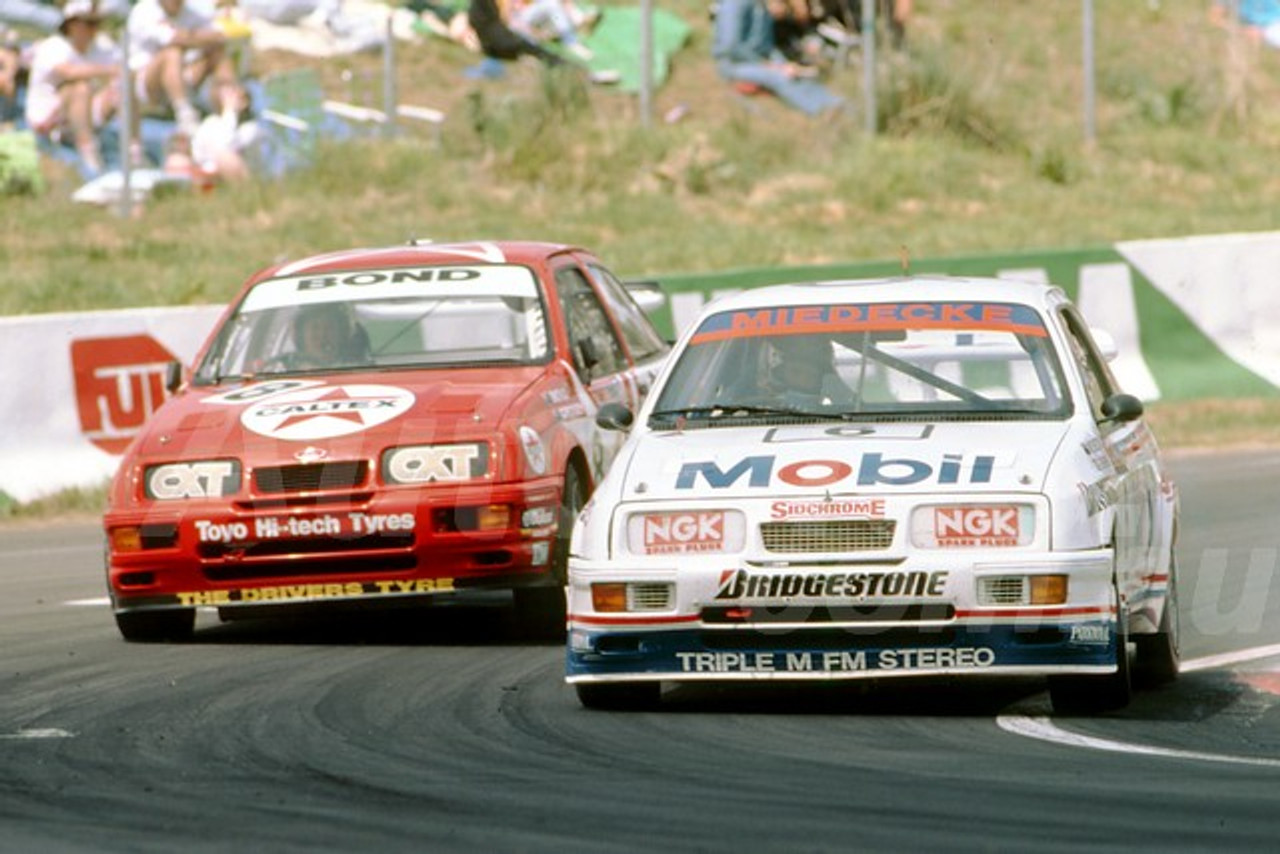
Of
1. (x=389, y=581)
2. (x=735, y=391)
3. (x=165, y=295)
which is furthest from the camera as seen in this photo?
(x=165, y=295)

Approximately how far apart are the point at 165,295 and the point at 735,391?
1299cm

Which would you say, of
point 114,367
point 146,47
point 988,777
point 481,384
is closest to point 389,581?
point 481,384

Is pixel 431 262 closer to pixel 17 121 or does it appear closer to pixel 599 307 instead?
pixel 599 307

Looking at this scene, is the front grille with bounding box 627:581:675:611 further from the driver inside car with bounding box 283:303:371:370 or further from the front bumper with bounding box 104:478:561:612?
the driver inside car with bounding box 283:303:371:370

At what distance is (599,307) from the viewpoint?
12.6 m

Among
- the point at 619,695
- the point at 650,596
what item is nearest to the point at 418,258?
the point at 619,695

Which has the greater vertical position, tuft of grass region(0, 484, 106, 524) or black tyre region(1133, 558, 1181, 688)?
black tyre region(1133, 558, 1181, 688)

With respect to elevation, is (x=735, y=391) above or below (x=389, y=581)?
above

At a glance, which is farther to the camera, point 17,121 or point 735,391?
point 17,121

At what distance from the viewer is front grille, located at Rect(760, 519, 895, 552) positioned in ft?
27.0

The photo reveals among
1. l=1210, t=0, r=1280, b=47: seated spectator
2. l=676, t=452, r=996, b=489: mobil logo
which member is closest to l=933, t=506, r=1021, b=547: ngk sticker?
l=676, t=452, r=996, b=489: mobil logo

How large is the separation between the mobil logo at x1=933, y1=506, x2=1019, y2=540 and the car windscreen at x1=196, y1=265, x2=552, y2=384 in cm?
363

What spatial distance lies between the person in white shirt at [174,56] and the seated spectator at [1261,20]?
1382cm

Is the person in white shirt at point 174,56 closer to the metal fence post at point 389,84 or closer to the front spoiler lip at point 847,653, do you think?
the metal fence post at point 389,84
